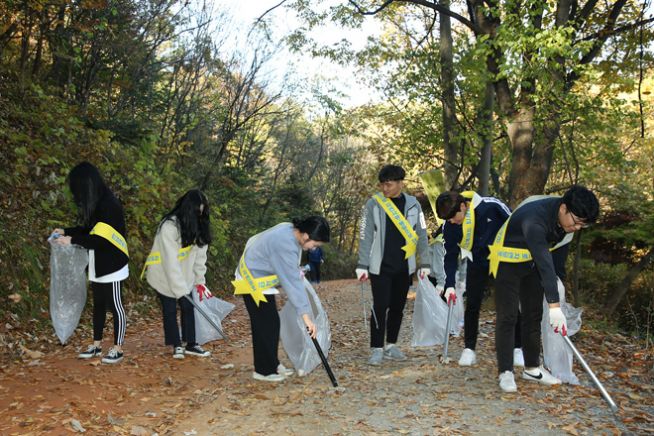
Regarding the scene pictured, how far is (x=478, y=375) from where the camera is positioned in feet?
17.5

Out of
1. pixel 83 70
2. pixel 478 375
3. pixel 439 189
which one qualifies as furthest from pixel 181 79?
pixel 478 375

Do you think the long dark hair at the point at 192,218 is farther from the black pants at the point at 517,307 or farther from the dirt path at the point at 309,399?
the black pants at the point at 517,307

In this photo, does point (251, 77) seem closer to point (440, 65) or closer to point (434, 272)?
point (440, 65)

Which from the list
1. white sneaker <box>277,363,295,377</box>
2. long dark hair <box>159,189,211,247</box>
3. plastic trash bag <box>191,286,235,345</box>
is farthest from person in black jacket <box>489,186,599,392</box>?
plastic trash bag <box>191,286,235,345</box>

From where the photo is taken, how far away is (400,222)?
5676 millimetres

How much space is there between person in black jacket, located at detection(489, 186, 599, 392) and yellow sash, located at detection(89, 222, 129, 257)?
3.44 metres

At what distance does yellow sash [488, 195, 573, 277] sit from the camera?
15.1 ft

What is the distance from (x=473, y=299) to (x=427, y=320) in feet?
3.53

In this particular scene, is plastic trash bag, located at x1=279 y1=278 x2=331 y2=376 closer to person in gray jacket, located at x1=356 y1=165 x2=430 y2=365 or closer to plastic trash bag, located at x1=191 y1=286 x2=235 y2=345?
person in gray jacket, located at x1=356 y1=165 x2=430 y2=365

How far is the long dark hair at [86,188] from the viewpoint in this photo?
→ 5.34 metres

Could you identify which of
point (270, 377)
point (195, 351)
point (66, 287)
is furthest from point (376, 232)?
point (66, 287)

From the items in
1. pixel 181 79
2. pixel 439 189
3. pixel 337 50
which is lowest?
pixel 439 189

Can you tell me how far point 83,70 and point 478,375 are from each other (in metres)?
9.89

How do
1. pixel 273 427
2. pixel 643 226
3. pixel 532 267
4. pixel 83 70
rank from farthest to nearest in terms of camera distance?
1. pixel 643 226
2. pixel 83 70
3. pixel 532 267
4. pixel 273 427
